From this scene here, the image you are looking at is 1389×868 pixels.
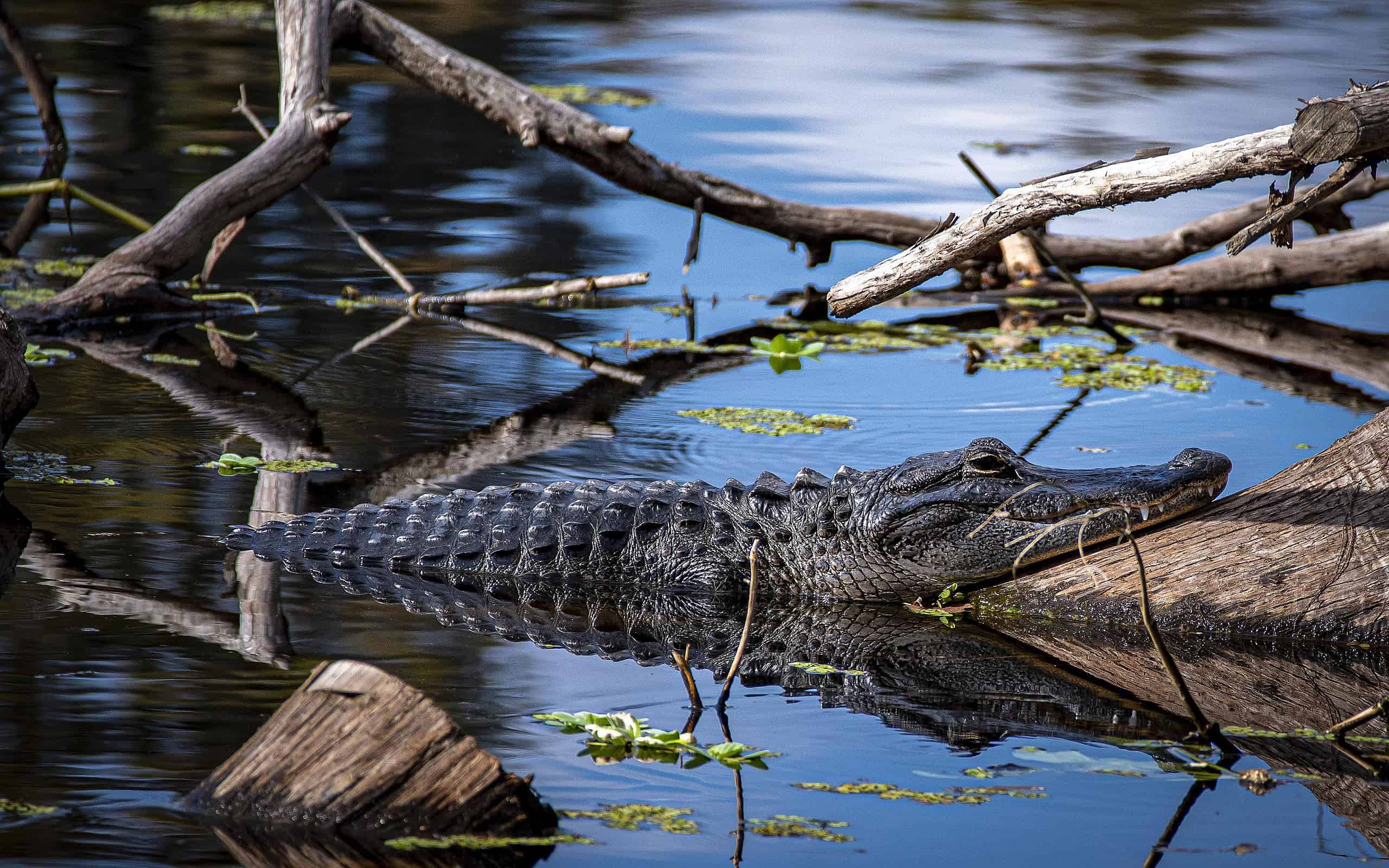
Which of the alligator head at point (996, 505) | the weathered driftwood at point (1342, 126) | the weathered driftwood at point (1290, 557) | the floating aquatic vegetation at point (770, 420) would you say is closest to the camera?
the weathered driftwood at point (1342, 126)

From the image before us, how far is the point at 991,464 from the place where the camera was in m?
4.99

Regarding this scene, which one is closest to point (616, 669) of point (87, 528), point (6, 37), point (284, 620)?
point (284, 620)

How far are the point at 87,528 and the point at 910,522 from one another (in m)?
2.87

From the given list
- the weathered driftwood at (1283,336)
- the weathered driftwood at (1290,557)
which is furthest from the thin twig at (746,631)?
the weathered driftwood at (1283,336)

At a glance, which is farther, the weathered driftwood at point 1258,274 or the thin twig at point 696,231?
the weathered driftwood at point 1258,274

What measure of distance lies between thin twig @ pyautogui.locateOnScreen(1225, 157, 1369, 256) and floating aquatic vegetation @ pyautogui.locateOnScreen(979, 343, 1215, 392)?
411 cm

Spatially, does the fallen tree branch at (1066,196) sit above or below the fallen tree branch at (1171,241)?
above

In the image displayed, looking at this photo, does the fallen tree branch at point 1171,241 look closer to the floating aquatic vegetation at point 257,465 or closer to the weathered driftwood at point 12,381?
the floating aquatic vegetation at point 257,465

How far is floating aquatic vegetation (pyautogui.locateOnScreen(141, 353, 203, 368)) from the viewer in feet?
26.1

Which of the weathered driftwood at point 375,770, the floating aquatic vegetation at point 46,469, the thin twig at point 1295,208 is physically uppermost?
the thin twig at point 1295,208

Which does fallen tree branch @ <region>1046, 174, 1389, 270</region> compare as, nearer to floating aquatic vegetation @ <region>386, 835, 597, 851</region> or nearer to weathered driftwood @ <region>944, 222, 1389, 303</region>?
weathered driftwood @ <region>944, 222, 1389, 303</region>

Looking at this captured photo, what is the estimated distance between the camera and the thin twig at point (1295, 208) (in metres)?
3.73

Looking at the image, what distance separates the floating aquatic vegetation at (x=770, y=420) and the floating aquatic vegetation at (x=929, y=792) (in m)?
3.54

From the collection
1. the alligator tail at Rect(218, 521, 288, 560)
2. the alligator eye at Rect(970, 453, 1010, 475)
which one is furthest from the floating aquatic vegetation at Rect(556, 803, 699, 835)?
the alligator tail at Rect(218, 521, 288, 560)
